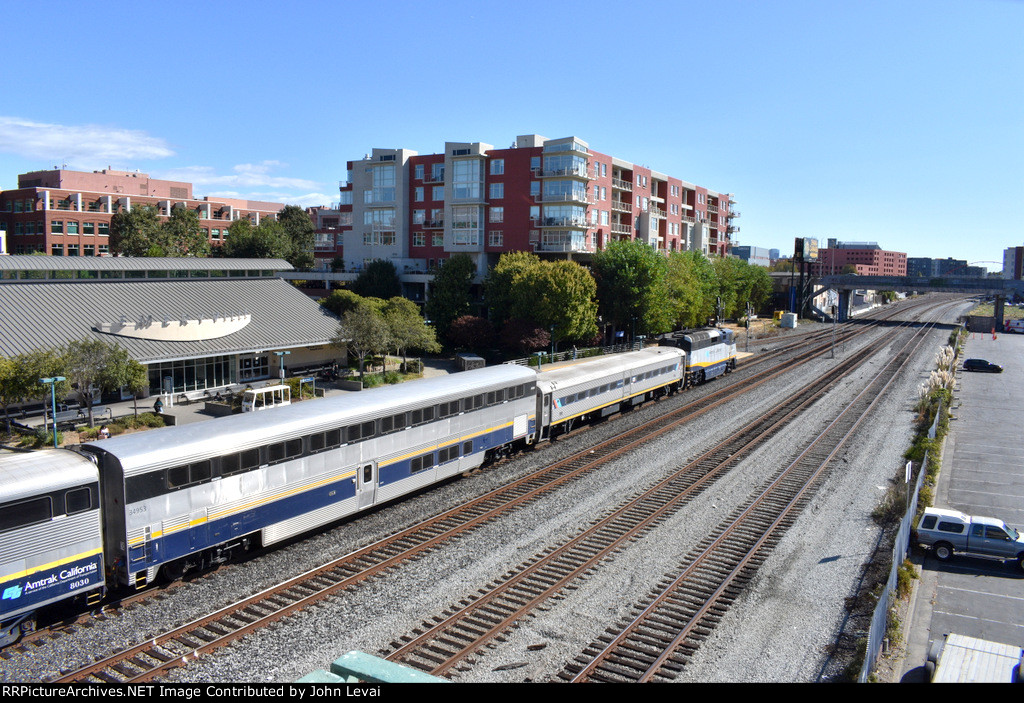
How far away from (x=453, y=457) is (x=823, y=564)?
1230cm

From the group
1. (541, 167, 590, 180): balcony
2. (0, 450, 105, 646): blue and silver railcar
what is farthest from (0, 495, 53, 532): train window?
(541, 167, 590, 180): balcony

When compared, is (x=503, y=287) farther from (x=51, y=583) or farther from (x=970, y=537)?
(x=51, y=583)

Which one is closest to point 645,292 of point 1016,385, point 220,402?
point 1016,385

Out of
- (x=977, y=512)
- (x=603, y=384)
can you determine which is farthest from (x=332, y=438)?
(x=977, y=512)

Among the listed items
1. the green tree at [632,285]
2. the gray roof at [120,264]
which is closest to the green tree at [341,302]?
the gray roof at [120,264]

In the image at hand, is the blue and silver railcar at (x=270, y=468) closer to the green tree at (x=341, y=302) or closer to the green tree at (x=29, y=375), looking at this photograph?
the green tree at (x=29, y=375)

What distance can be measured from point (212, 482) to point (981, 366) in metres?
67.4

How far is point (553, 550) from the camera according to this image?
64.1ft

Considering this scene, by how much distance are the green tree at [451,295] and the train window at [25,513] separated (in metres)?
50.0

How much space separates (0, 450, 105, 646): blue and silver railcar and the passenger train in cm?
2

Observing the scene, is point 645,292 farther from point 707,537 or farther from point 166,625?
point 166,625

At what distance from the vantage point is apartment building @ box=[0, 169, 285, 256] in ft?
290

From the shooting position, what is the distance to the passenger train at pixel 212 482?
13570 mm

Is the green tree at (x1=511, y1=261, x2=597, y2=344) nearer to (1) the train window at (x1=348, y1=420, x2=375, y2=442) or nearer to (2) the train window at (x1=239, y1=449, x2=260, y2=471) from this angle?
(1) the train window at (x1=348, y1=420, x2=375, y2=442)
